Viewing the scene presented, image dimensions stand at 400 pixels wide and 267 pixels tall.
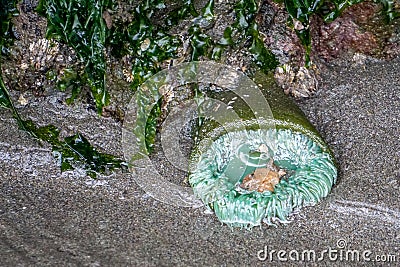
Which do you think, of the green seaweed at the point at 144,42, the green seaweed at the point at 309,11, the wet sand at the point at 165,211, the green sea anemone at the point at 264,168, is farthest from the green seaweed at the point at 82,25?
the green seaweed at the point at 309,11

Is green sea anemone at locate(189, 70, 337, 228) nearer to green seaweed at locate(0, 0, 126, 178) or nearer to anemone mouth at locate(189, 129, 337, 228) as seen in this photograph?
anemone mouth at locate(189, 129, 337, 228)

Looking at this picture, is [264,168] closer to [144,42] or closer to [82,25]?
[144,42]

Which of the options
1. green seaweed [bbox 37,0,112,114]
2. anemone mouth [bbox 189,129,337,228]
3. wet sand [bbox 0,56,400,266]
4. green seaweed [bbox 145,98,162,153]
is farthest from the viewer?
green seaweed [bbox 145,98,162,153]

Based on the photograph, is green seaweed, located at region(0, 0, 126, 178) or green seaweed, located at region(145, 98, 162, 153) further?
green seaweed, located at region(145, 98, 162, 153)

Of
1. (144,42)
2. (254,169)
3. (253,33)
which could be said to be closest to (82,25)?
(144,42)

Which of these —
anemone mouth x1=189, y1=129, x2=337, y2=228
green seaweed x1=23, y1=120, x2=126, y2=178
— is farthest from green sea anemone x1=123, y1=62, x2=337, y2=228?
green seaweed x1=23, y1=120, x2=126, y2=178

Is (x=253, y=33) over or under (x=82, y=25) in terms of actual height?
under
